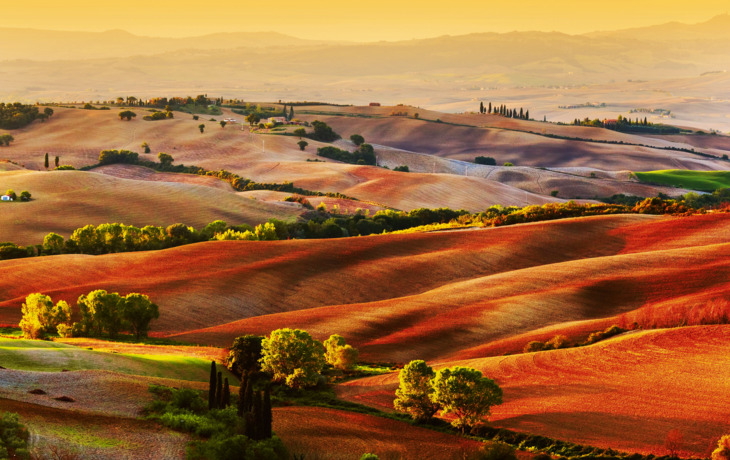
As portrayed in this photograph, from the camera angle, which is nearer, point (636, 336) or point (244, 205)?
point (636, 336)

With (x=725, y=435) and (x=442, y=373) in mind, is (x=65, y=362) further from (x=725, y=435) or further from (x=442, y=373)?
(x=725, y=435)

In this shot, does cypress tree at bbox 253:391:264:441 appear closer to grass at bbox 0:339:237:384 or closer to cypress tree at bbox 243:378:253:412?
cypress tree at bbox 243:378:253:412

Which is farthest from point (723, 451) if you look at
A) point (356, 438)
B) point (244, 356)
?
point (244, 356)

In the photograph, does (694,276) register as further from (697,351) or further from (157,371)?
(157,371)

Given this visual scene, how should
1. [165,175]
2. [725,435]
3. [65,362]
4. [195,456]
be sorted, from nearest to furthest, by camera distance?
[195,456] → [725,435] → [65,362] → [165,175]

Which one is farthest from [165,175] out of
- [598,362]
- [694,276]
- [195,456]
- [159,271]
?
[195,456]

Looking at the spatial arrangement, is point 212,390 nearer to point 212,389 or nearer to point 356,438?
point 212,389

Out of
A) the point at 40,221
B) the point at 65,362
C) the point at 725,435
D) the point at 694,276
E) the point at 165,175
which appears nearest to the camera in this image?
the point at 725,435
